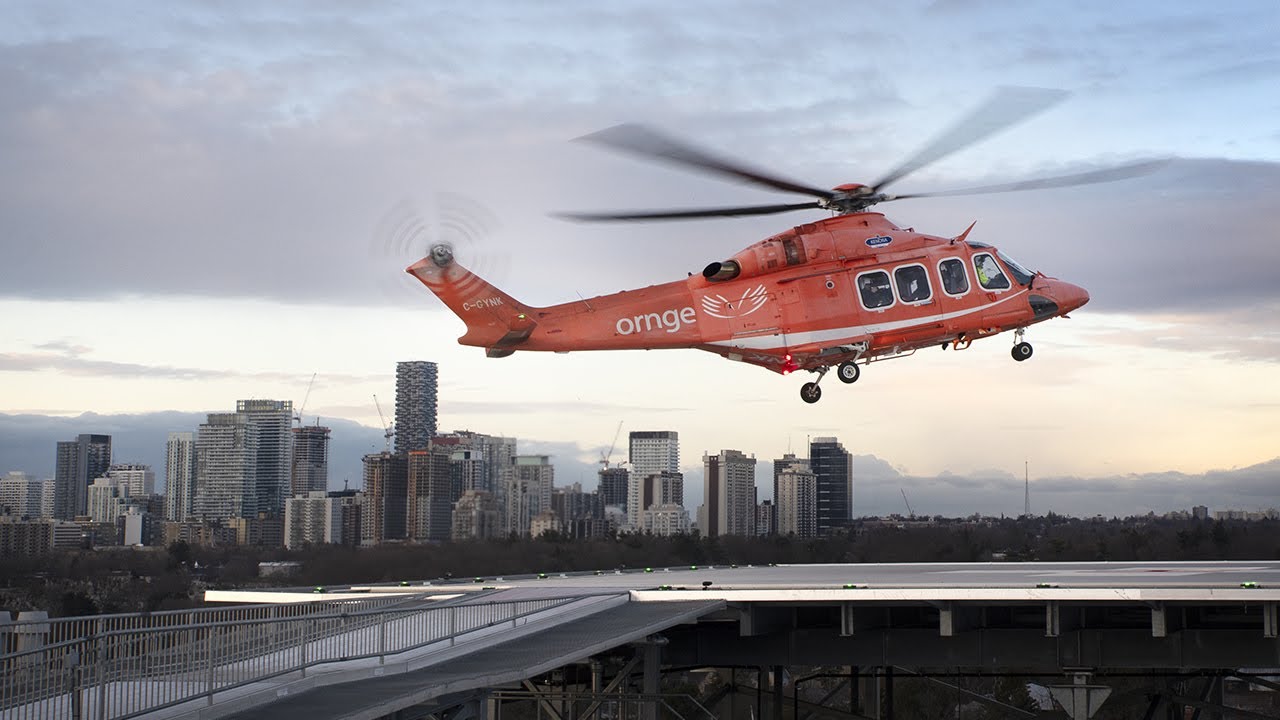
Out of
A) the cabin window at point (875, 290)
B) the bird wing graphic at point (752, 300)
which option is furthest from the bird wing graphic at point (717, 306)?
the cabin window at point (875, 290)

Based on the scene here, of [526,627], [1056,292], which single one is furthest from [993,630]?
[526,627]

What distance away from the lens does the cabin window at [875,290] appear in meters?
35.3

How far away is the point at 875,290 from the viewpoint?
1394 inches

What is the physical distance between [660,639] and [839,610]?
6469 millimetres

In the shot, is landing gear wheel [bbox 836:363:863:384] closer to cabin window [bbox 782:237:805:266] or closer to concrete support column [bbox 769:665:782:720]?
cabin window [bbox 782:237:805:266]

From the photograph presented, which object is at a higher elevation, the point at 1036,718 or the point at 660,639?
the point at 660,639

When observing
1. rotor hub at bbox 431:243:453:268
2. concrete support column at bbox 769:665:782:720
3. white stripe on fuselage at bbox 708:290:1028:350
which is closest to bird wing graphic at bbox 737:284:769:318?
white stripe on fuselage at bbox 708:290:1028:350

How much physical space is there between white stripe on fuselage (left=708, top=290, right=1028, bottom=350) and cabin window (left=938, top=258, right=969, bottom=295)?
53 cm

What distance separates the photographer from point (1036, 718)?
38188mm

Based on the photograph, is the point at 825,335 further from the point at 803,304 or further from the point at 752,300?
the point at 752,300

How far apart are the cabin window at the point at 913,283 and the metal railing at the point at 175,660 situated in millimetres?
15933

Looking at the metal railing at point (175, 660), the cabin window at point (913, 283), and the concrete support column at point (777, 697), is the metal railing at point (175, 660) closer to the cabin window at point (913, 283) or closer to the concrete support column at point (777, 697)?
the concrete support column at point (777, 697)

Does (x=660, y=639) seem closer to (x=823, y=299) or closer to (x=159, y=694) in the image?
(x=823, y=299)

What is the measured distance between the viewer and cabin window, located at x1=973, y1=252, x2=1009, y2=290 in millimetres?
36406
